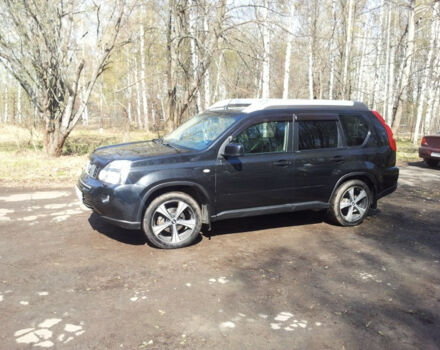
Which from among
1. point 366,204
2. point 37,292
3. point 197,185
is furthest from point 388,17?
point 37,292

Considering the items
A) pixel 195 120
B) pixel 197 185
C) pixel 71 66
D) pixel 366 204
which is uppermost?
pixel 71 66

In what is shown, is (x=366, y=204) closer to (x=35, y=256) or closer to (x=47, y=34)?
(x=35, y=256)

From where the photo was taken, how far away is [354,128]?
19.2ft

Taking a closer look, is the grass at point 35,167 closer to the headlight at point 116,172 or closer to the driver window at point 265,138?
the headlight at point 116,172

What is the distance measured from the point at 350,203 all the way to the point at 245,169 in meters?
1.98

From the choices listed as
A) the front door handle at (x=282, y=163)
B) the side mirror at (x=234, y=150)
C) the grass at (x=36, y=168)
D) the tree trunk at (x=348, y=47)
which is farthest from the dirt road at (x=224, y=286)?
the tree trunk at (x=348, y=47)

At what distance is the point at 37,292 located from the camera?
3.60 m

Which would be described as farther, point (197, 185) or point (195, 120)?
point (195, 120)

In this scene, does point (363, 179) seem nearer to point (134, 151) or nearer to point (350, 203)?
point (350, 203)

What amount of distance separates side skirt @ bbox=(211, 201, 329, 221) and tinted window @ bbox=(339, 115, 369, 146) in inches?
42.6

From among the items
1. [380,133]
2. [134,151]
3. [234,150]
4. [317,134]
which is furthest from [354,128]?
[134,151]

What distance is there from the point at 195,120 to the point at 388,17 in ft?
99.9

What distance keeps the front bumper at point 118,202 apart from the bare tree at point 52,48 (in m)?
8.54

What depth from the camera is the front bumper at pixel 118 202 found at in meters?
4.52
